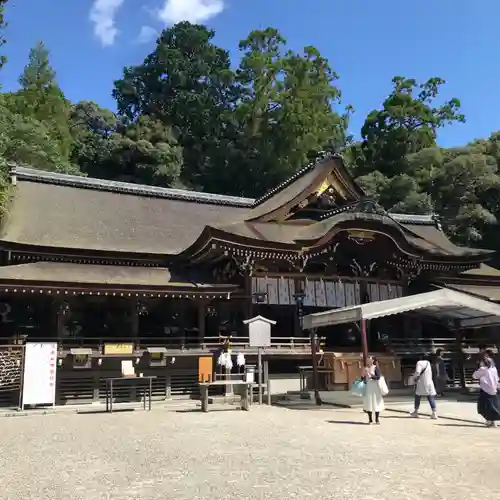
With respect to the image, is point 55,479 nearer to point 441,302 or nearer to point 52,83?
point 441,302

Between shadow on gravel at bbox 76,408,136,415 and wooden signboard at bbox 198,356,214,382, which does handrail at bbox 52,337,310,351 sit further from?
shadow on gravel at bbox 76,408,136,415

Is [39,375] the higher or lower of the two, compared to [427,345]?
lower

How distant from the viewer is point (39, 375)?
546 inches

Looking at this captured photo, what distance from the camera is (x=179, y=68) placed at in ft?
211

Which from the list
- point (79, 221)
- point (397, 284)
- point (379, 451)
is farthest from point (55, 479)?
point (397, 284)

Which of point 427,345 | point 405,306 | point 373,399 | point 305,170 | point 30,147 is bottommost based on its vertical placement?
point 373,399

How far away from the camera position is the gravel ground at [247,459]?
5.89 metres

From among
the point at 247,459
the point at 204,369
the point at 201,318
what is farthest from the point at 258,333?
the point at 247,459

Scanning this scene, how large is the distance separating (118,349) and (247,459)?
370 inches

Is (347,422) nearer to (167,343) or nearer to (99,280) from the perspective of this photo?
(99,280)

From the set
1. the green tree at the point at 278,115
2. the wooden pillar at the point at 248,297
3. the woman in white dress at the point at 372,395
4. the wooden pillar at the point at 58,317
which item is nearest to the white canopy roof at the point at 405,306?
the woman in white dress at the point at 372,395

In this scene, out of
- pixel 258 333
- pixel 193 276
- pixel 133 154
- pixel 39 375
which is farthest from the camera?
pixel 133 154

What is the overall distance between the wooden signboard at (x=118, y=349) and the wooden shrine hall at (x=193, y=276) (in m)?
0.05

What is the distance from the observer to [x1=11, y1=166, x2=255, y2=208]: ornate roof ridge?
22.8m
